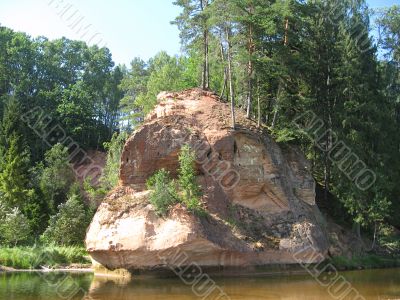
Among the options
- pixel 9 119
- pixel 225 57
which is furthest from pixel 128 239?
pixel 9 119

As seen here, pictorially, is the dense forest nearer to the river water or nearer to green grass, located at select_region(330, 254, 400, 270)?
green grass, located at select_region(330, 254, 400, 270)

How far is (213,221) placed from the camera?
80.6 feet

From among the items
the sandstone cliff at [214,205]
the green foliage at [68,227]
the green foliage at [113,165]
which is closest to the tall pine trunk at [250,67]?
the sandstone cliff at [214,205]

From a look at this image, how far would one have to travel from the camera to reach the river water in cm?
1733

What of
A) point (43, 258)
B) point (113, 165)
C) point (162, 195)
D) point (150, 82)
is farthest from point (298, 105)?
point (43, 258)

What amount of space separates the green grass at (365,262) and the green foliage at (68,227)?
57.8 ft

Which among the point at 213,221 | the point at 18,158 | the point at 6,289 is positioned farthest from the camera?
the point at 18,158

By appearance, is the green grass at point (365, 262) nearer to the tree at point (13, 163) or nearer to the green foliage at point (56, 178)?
the green foliage at point (56, 178)

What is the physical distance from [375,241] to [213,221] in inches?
663

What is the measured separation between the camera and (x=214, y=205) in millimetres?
25750

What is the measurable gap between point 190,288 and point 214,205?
22.2 ft

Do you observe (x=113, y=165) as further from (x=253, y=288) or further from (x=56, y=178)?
(x=253, y=288)

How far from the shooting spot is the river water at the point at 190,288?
1733 cm

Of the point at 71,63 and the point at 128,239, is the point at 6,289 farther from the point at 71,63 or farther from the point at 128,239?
the point at 71,63
